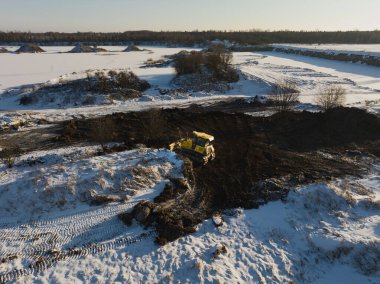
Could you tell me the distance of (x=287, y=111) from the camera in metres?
26.7

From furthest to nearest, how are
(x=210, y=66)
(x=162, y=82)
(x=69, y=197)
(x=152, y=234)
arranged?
(x=210, y=66)
(x=162, y=82)
(x=69, y=197)
(x=152, y=234)

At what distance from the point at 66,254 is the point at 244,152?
1154 cm

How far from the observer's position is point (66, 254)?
11.2m

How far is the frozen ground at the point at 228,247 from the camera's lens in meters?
10.7

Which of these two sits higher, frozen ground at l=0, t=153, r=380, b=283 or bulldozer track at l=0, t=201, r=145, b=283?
bulldozer track at l=0, t=201, r=145, b=283

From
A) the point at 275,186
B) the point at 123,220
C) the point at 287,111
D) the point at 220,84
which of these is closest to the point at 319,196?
the point at 275,186

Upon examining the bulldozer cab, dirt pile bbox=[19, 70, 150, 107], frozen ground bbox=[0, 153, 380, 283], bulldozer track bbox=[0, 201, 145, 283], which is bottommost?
frozen ground bbox=[0, 153, 380, 283]

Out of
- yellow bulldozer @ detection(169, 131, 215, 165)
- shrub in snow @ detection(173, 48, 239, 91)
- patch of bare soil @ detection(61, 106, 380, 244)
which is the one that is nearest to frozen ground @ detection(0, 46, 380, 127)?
shrub in snow @ detection(173, 48, 239, 91)

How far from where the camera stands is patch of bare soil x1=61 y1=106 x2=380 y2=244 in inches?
570

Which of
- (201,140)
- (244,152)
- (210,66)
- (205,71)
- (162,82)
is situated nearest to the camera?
(201,140)

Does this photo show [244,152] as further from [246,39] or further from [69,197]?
[246,39]

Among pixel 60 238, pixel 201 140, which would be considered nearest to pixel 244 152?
pixel 201 140

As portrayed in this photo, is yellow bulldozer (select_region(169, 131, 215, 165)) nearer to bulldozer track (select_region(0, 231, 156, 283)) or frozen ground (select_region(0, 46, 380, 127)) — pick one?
bulldozer track (select_region(0, 231, 156, 283))

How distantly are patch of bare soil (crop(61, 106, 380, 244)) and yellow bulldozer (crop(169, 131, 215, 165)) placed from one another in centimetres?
61
